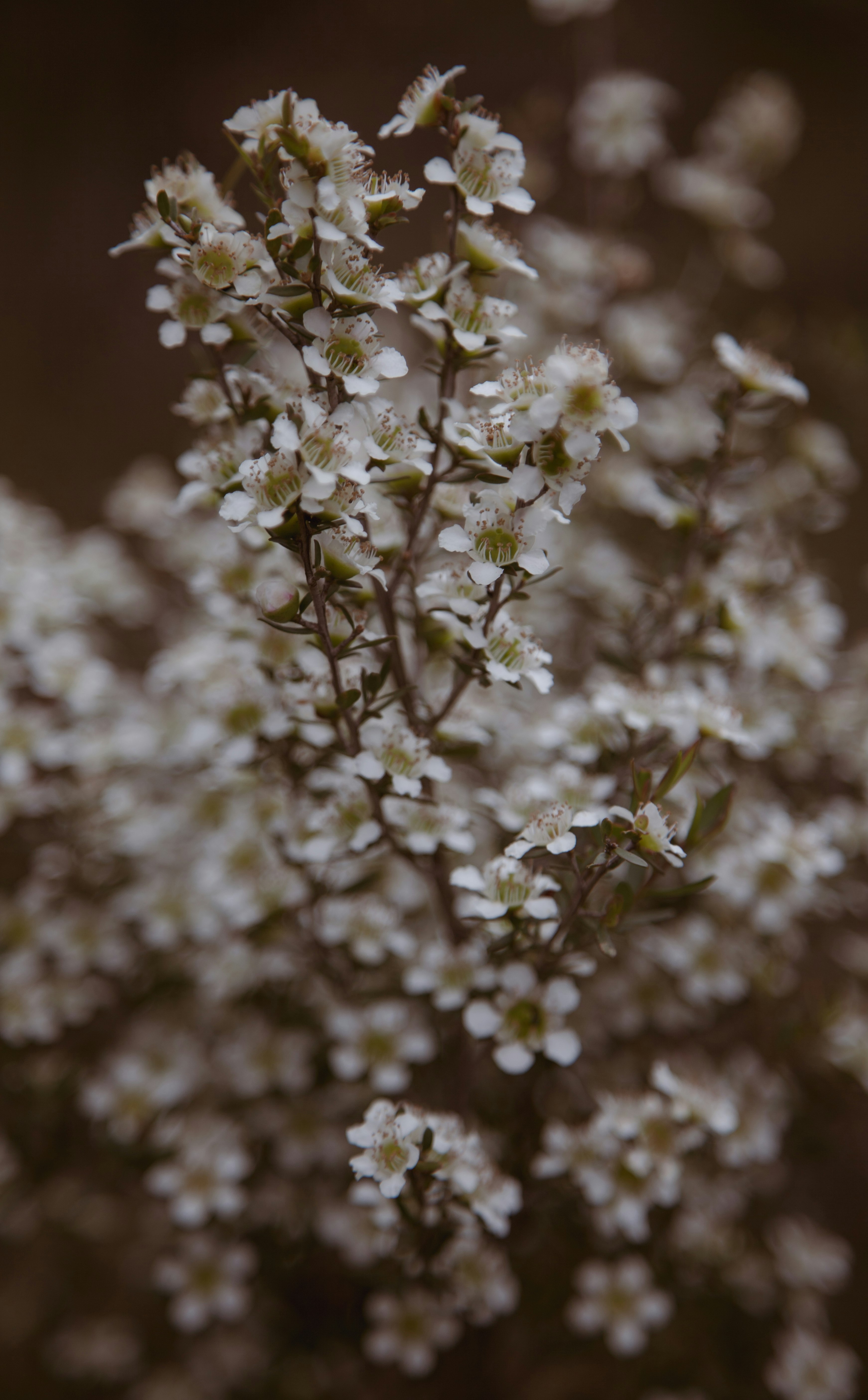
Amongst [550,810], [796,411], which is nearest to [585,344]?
[550,810]

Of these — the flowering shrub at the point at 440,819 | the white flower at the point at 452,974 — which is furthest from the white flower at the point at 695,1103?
the white flower at the point at 452,974

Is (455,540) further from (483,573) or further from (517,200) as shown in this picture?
(517,200)

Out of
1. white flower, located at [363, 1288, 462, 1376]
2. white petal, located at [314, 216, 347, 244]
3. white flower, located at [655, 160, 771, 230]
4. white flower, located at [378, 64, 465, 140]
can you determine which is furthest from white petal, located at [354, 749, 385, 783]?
white flower, located at [655, 160, 771, 230]

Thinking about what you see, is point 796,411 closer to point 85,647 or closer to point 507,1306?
point 85,647

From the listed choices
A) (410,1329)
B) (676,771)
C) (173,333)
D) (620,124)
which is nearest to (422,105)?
(173,333)

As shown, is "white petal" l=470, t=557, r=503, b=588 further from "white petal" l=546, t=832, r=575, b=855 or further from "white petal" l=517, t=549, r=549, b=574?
"white petal" l=546, t=832, r=575, b=855
